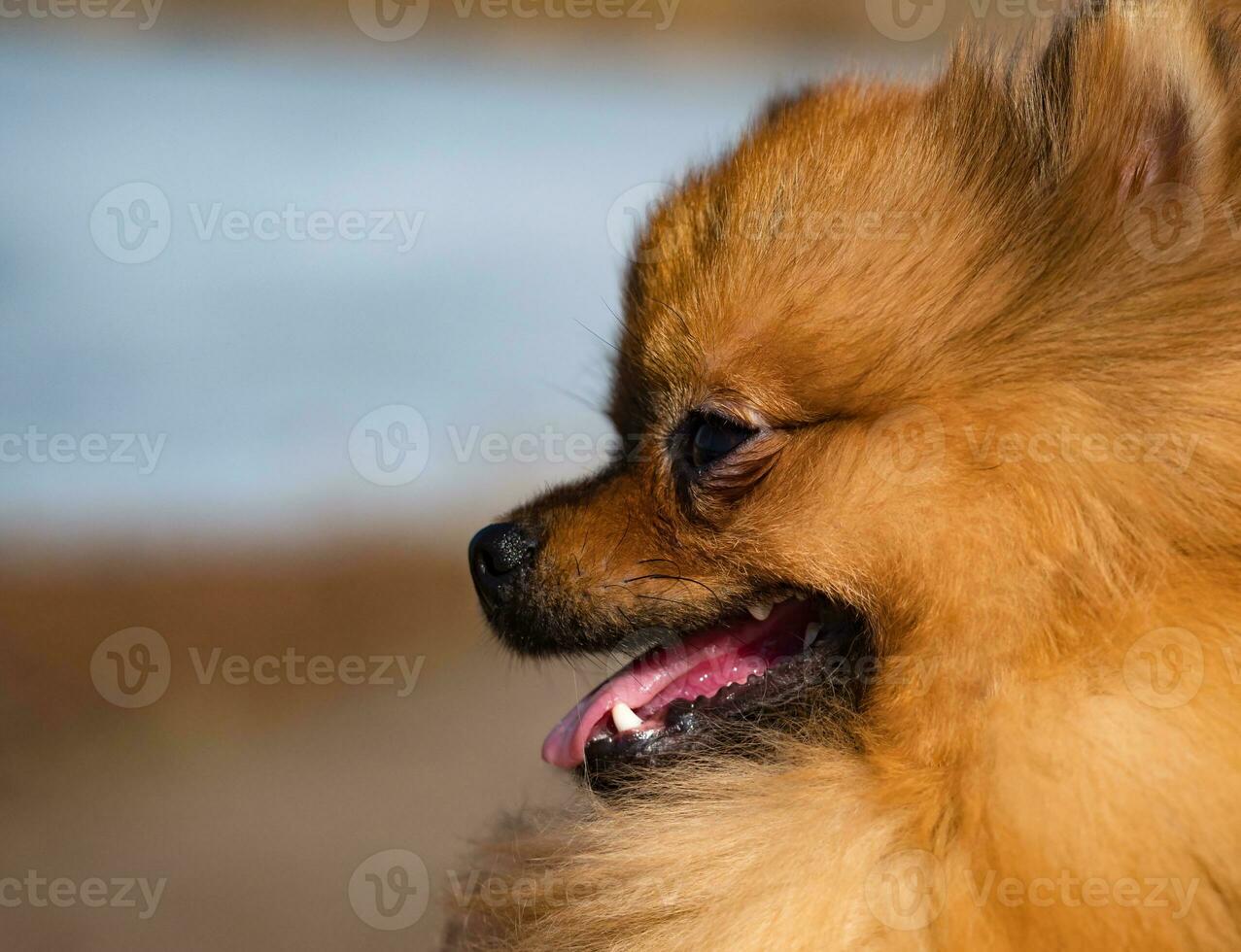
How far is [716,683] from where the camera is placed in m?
1.81

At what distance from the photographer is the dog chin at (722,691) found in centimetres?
160

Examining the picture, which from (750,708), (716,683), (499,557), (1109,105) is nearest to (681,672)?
(716,683)

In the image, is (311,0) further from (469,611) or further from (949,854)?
(949,854)

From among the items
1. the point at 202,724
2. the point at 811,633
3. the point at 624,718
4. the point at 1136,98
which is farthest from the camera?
the point at 202,724

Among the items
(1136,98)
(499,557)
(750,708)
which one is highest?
(1136,98)

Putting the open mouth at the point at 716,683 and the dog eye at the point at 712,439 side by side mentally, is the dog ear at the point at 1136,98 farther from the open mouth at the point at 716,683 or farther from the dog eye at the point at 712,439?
the open mouth at the point at 716,683

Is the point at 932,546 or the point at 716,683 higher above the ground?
the point at 932,546

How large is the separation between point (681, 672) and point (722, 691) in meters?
0.11

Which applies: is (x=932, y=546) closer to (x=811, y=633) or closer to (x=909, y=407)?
(x=909, y=407)

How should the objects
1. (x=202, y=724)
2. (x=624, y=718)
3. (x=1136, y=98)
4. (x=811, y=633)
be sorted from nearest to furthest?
(x=1136, y=98), (x=811, y=633), (x=624, y=718), (x=202, y=724)

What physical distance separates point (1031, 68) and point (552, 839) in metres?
1.49

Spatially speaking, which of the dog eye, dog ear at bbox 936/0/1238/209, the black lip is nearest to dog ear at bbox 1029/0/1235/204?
dog ear at bbox 936/0/1238/209

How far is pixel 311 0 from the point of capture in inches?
203

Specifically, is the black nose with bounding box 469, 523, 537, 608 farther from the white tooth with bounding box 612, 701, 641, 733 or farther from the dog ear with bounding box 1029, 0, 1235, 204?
the dog ear with bounding box 1029, 0, 1235, 204
